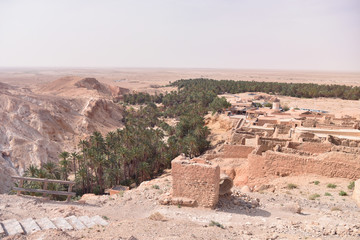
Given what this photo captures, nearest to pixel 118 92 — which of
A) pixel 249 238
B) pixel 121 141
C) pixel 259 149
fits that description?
pixel 121 141

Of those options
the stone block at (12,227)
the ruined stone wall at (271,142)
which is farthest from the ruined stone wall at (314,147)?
the stone block at (12,227)

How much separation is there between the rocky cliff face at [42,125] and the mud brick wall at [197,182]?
2050cm

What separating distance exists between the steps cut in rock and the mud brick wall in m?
4.81

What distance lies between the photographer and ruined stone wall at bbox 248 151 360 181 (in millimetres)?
13961

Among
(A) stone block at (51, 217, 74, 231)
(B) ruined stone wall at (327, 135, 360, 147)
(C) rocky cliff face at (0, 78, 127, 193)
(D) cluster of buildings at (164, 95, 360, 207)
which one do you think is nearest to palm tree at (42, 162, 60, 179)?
(C) rocky cliff face at (0, 78, 127, 193)

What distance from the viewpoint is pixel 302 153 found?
1542 centimetres

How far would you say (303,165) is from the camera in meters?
14.7

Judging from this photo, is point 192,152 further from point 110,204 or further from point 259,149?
point 110,204

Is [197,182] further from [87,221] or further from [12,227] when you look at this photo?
[12,227]

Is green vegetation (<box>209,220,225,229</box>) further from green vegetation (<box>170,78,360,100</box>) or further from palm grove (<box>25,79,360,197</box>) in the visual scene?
green vegetation (<box>170,78,360,100</box>)

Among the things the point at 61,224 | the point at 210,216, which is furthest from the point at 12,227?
the point at 210,216

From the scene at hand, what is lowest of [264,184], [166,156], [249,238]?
[166,156]

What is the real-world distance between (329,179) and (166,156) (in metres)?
16.8

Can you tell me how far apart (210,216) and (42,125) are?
3502 cm
